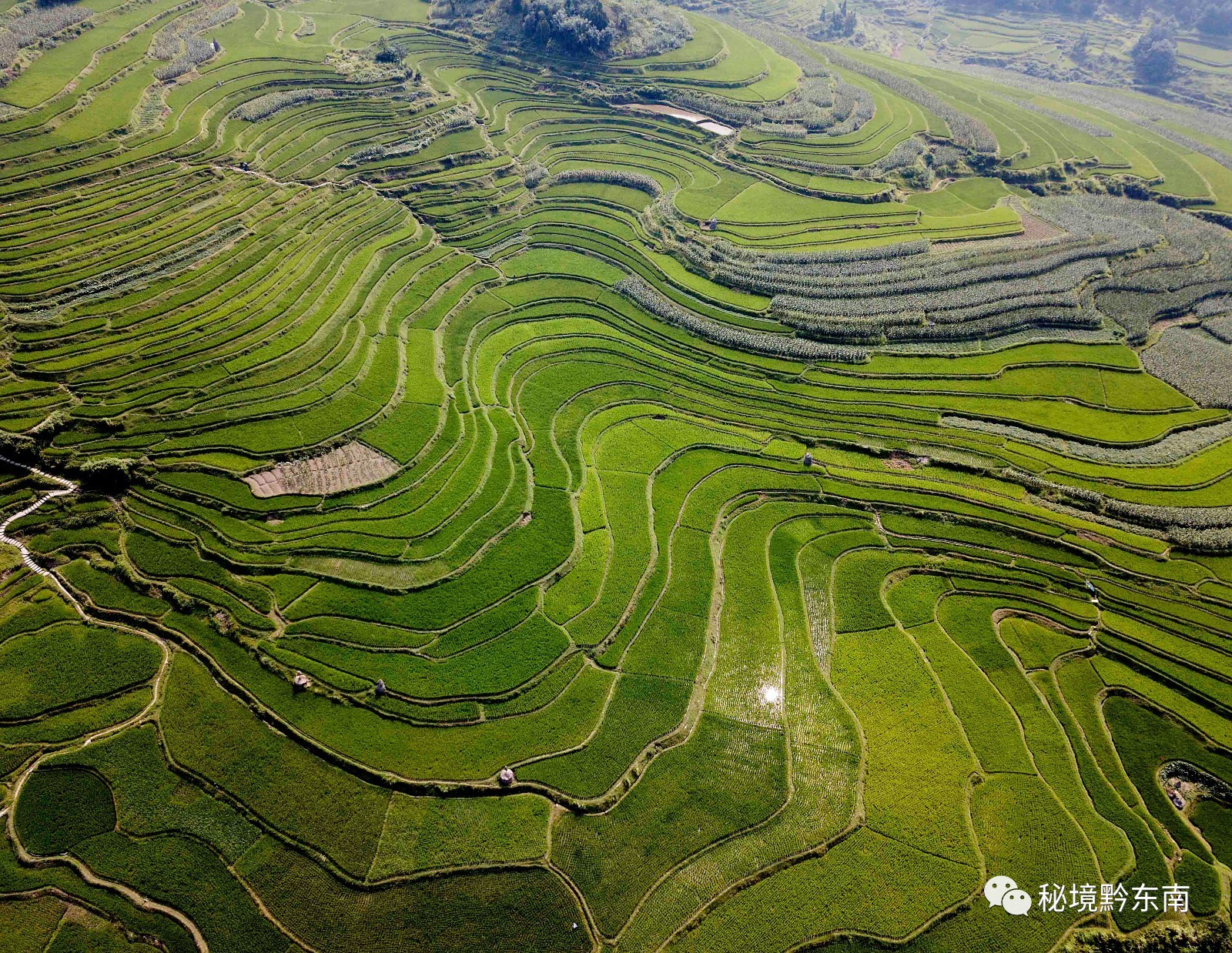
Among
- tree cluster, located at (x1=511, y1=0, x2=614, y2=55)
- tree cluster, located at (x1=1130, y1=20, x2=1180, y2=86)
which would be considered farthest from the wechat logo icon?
tree cluster, located at (x1=1130, y1=20, x2=1180, y2=86)

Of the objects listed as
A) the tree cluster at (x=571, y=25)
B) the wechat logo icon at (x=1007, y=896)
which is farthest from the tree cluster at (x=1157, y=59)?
the wechat logo icon at (x=1007, y=896)

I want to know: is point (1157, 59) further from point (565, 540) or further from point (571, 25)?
point (565, 540)

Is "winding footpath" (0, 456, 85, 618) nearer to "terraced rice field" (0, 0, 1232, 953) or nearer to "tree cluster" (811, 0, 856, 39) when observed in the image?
"terraced rice field" (0, 0, 1232, 953)

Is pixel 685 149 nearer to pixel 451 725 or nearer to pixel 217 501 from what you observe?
pixel 217 501

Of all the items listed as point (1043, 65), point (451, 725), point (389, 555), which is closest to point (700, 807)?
point (451, 725)

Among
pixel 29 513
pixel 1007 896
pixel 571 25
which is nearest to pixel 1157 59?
pixel 571 25
